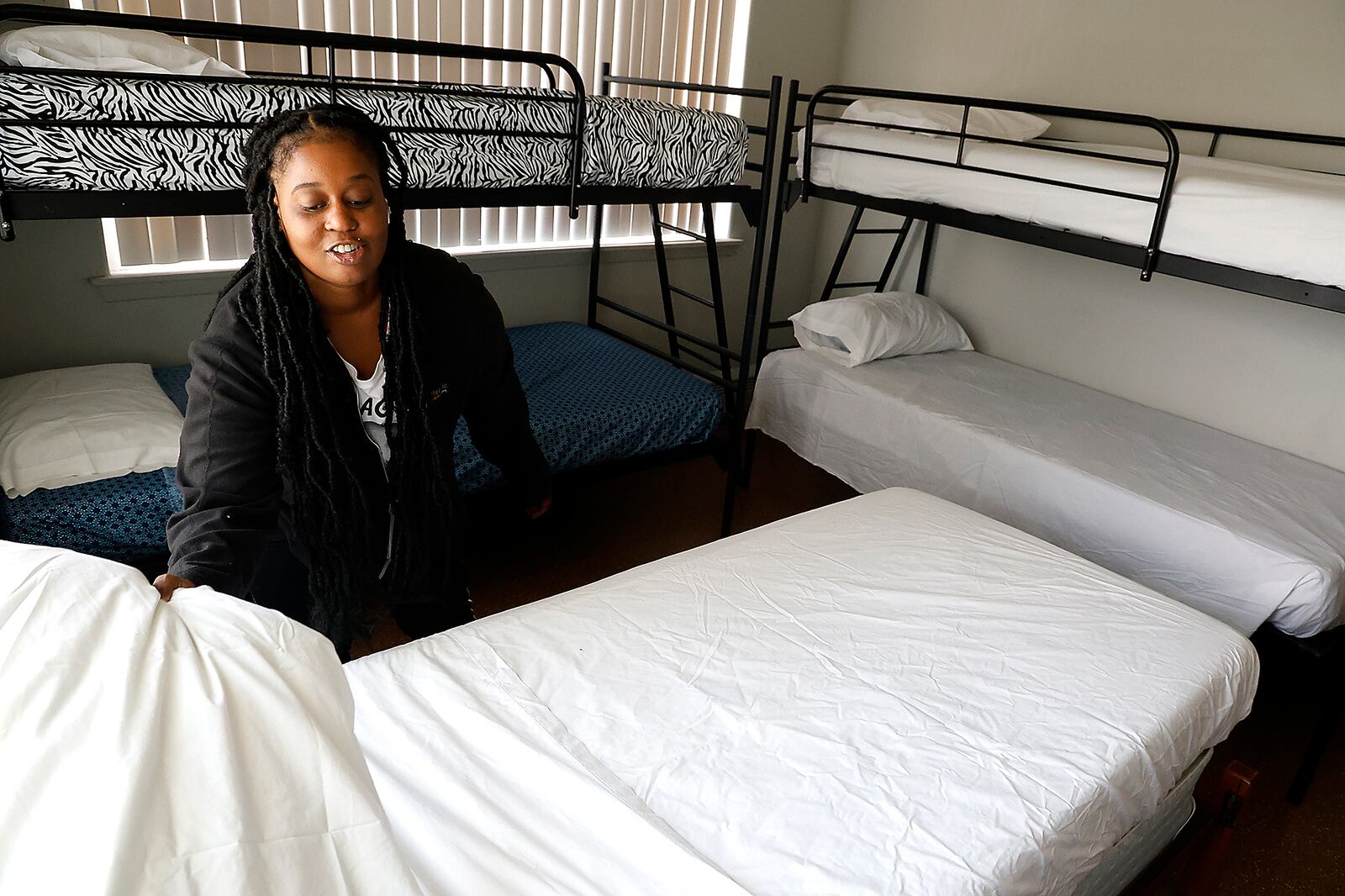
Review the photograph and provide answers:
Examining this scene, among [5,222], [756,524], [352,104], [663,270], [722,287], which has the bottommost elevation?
[756,524]

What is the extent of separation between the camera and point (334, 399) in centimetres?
147

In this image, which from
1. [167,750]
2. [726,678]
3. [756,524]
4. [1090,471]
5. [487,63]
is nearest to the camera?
[167,750]

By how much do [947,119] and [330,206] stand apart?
220 cm

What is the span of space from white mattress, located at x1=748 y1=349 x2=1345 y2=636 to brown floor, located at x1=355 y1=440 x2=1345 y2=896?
→ 0.76 ft

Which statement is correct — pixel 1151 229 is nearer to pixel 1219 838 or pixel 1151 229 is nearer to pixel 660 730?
pixel 1219 838

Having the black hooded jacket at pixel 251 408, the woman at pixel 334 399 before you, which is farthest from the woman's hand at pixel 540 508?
the black hooded jacket at pixel 251 408

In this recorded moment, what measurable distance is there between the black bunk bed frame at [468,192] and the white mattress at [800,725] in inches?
34.1

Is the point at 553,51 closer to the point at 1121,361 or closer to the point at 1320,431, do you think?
the point at 1121,361

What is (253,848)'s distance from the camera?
31.9 inches

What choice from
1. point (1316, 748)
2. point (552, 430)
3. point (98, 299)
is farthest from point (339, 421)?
point (1316, 748)

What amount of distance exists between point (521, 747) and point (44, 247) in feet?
6.97

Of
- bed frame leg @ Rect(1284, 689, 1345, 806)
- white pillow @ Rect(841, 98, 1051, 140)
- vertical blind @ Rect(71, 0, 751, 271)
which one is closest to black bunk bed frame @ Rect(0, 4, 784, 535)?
vertical blind @ Rect(71, 0, 751, 271)

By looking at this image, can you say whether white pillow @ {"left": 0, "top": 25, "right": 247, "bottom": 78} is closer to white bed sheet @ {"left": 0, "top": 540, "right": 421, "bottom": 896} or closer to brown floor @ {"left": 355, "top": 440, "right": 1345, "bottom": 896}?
white bed sheet @ {"left": 0, "top": 540, "right": 421, "bottom": 896}

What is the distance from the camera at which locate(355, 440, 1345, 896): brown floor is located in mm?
1958
